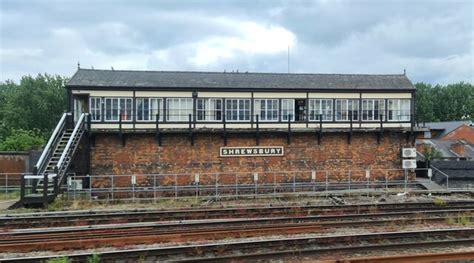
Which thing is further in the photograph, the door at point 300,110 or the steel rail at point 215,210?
the door at point 300,110

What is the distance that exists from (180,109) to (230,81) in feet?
11.8

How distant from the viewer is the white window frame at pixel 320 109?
2370cm

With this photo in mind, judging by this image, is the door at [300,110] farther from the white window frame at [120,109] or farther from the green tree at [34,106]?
the green tree at [34,106]

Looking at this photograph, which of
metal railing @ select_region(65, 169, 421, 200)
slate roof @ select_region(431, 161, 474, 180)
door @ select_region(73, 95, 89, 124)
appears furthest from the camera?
slate roof @ select_region(431, 161, 474, 180)

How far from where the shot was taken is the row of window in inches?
880

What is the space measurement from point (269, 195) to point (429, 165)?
1262 centimetres

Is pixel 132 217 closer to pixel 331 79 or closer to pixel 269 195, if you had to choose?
pixel 269 195

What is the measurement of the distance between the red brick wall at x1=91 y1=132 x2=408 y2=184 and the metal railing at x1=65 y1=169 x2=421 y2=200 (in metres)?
0.31

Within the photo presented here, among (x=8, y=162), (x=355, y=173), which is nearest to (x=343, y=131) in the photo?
(x=355, y=173)

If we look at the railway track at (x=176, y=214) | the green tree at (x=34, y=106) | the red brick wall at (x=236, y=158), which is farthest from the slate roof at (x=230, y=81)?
the green tree at (x=34, y=106)

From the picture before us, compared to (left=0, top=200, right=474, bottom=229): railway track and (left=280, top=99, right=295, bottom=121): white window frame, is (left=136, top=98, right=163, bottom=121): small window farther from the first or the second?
(left=0, top=200, right=474, bottom=229): railway track

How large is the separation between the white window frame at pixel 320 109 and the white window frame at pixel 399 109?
12.0 ft

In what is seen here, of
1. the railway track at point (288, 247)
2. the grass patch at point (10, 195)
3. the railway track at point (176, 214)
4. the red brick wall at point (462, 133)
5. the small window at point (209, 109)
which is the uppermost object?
the small window at point (209, 109)

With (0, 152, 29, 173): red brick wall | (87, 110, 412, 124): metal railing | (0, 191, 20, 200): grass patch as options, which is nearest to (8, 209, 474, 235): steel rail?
(0, 191, 20, 200): grass patch
